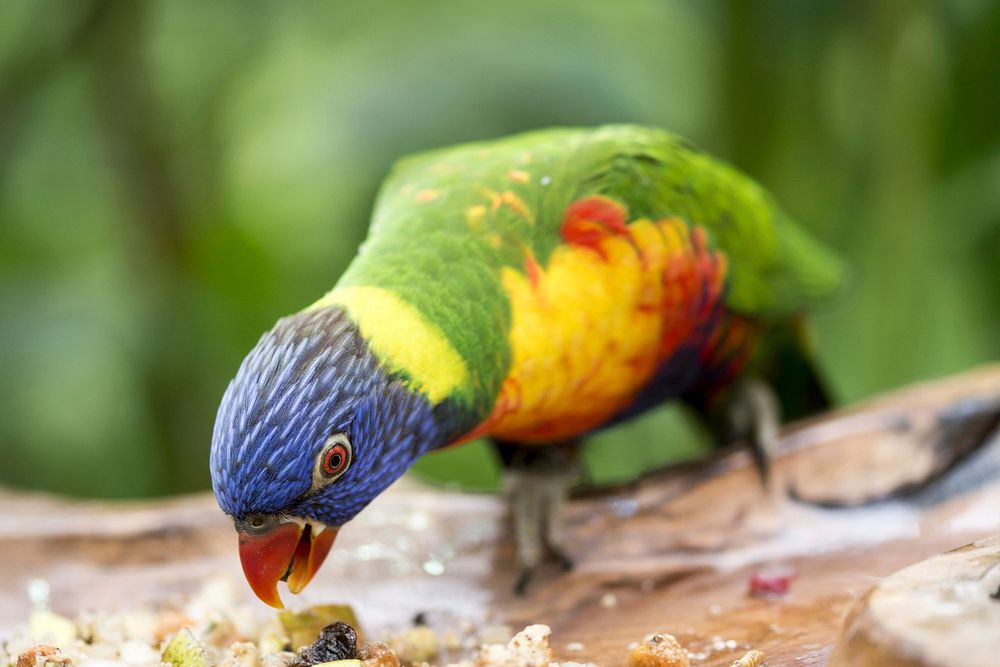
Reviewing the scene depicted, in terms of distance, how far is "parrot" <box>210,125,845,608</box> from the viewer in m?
1.37

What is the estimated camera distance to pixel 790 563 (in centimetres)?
192

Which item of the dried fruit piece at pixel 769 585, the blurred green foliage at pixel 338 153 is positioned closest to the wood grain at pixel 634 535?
the dried fruit piece at pixel 769 585

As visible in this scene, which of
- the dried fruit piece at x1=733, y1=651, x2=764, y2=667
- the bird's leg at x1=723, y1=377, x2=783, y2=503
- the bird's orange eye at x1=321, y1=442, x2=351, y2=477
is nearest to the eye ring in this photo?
the bird's orange eye at x1=321, y1=442, x2=351, y2=477

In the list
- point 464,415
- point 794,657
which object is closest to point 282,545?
point 464,415

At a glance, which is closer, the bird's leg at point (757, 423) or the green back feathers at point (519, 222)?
the green back feathers at point (519, 222)

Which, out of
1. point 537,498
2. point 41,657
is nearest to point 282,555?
point 41,657

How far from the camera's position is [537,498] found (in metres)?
2.16

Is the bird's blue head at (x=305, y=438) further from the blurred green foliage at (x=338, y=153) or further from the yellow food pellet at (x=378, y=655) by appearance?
the blurred green foliage at (x=338, y=153)

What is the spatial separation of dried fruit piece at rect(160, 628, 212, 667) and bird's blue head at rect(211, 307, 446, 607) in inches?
4.9

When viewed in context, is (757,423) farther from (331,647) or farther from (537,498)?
(331,647)

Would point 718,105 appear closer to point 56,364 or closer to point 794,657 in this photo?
point 794,657

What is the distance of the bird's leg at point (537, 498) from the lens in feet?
6.73

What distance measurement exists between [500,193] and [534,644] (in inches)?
31.7

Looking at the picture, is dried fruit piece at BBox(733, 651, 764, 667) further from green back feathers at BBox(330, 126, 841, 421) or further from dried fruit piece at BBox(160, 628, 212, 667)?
dried fruit piece at BBox(160, 628, 212, 667)
